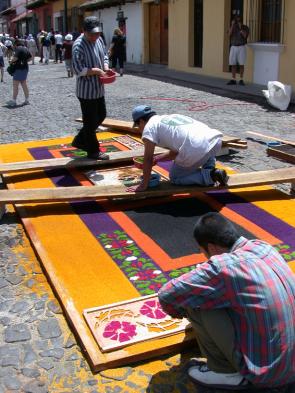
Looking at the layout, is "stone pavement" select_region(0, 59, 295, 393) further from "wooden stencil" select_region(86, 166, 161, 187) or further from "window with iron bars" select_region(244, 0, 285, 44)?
"window with iron bars" select_region(244, 0, 285, 44)

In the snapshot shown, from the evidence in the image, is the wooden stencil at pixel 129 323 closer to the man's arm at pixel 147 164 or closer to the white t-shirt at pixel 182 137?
the man's arm at pixel 147 164

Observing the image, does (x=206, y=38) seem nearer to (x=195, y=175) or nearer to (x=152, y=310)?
(x=195, y=175)

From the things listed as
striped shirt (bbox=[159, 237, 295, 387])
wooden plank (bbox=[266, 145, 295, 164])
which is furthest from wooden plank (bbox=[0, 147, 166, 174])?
striped shirt (bbox=[159, 237, 295, 387])

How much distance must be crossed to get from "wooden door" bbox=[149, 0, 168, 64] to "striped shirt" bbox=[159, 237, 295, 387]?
20.6m

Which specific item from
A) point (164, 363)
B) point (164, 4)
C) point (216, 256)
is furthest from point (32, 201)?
point (164, 4)

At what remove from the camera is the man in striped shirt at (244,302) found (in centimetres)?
248

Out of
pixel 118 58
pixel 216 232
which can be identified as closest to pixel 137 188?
pixel 216 232

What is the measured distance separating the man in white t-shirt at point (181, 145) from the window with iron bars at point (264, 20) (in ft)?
30.3

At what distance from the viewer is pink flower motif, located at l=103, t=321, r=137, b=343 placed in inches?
125

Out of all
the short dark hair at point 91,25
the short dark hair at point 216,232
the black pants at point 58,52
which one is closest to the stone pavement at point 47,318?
the short dark hair at point 216,232

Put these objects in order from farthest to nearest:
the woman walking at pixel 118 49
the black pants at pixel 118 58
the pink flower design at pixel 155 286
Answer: the black pants at pixel 118 58, the woman walking at pixel 118 49, the pink flower design at pixel 155 286

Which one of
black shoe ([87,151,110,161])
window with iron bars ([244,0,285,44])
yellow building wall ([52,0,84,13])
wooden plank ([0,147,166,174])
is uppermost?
yellow building wall ([52,0,84,13])

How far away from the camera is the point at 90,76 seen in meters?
6.23

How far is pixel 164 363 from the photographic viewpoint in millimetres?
3072
